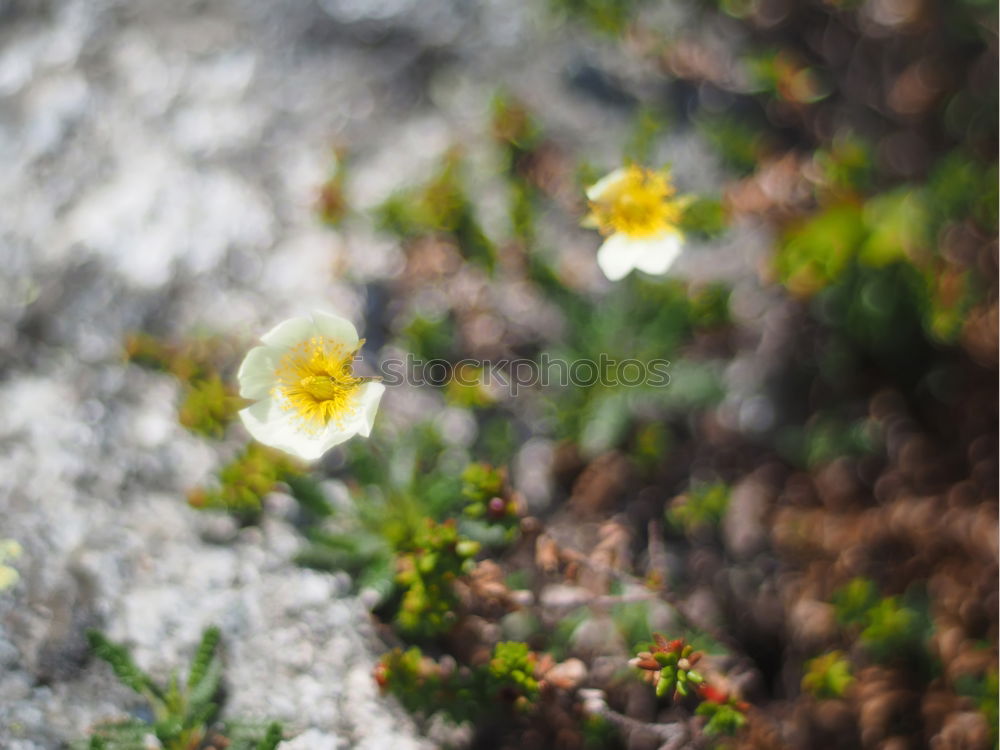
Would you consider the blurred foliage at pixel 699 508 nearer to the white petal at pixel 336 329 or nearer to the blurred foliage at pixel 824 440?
the blurred foliage at pixel 824 440

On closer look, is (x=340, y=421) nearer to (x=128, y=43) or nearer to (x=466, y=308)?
(x=466, y=308)

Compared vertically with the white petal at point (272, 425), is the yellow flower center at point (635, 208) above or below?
above

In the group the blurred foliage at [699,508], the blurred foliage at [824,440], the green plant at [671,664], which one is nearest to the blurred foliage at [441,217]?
the blurred foliage at [699,508]

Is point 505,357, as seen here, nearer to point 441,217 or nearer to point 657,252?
point 441,217

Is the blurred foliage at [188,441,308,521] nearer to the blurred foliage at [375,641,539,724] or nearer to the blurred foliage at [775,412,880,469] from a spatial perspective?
the blurred foliage at [375,641,539,724]

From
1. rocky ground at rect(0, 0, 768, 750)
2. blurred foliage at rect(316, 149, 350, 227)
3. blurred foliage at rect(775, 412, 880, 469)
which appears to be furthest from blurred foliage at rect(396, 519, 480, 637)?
blurred foliage at rect(775, 412, 880, 469)

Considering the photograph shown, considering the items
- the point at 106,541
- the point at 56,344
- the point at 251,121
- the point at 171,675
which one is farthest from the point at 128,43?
the point at 171,675

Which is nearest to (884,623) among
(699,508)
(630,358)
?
(699,508)
